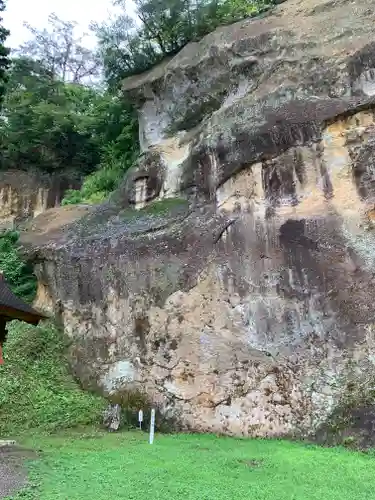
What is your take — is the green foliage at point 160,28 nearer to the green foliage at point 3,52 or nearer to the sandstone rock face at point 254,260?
the sandstone rock face at point 254,260

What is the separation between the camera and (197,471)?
710 cm

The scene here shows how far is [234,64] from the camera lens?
14.6 metres

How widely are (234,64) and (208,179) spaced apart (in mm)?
4187

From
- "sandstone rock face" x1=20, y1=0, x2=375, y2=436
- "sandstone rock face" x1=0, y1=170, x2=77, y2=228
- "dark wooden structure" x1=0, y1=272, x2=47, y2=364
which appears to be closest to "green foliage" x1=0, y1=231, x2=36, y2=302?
"sandstone rock face" x1=20, y1=0, x2=375, y2=436

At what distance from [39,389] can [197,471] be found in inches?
222

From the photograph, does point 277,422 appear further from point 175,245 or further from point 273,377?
point 175,245

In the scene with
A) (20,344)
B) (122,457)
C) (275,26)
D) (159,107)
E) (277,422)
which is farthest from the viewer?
(159,107)

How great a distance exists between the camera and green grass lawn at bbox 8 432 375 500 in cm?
616

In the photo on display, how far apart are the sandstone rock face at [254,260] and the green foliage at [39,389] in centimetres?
45

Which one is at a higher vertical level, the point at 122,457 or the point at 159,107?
the point at 159,107

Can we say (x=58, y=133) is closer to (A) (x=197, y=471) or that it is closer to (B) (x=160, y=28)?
(B) (x=160, y=28)

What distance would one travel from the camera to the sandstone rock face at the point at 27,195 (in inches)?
893

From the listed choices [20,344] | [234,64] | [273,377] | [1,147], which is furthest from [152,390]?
[1,147]

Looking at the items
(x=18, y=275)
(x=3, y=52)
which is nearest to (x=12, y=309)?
(x=3, y=52)
